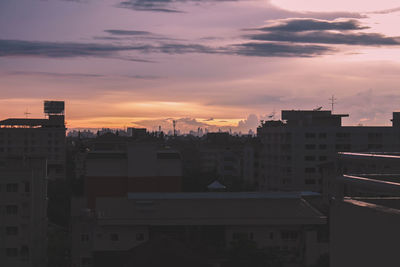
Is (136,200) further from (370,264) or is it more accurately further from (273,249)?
(370,264)

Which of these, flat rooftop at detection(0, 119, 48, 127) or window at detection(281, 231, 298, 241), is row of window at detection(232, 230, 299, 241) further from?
flat rooftop at detection(0, 119, 48, 127)

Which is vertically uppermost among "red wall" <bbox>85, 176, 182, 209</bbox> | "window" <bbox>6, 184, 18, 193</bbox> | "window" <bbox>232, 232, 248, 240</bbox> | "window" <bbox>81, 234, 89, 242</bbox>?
"window" <bbox>6, 184, 18, 193</bbox>

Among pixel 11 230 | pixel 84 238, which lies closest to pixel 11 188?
→ pixel 11 230

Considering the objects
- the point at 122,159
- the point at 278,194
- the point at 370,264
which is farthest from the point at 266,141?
the point at 370,264

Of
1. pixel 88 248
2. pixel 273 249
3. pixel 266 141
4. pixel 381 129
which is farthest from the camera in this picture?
pixel 266 141

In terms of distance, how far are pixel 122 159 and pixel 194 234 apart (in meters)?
11.9

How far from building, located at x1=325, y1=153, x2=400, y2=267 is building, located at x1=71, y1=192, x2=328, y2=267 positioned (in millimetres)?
13785

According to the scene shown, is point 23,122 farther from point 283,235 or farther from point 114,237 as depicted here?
point 283,235

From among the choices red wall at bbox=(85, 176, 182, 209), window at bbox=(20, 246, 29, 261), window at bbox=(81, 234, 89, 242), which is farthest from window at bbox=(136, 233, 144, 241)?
red wall at bbox=(85, 176, 182, 209)

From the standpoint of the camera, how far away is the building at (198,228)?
57.0ft

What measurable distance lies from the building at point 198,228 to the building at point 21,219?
1655mm

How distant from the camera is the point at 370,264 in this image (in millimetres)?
2799

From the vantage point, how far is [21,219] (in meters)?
19.3

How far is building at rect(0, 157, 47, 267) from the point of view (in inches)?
746
